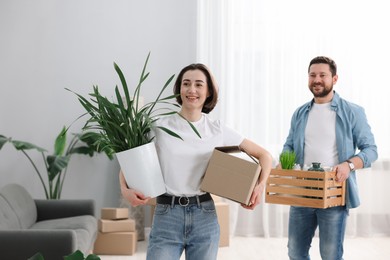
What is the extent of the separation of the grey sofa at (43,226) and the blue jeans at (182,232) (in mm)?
1488

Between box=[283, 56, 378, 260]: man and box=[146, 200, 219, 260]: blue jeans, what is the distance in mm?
1057

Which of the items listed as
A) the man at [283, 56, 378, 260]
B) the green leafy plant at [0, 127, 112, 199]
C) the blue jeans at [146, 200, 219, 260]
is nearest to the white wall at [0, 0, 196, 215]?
the green leafy plant at [0, 127, 112, 199]

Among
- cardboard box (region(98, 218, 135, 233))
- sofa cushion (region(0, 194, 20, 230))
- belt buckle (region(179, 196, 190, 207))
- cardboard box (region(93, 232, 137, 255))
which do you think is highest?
belt buckle (region(179, 196, 190, 207))

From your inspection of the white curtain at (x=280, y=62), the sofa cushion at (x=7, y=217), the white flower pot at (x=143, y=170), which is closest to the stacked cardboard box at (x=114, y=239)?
the sofa cushion at (x=7, y=217)

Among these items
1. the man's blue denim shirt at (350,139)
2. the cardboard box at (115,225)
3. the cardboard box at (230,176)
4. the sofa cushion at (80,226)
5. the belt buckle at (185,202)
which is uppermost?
the man's blue denim shirt at (350,139)

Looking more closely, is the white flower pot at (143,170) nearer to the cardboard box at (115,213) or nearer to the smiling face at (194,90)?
the smiling face at (194,90)

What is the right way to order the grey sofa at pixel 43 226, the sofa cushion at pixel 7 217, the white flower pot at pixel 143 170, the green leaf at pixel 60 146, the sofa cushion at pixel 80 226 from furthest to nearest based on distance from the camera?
the green leaf at pixel 60 146, the sofa cushion at pixel 80 226, the sofa cushion at pixel 7 217, the grey sofa at pixel 43 226, the white flower pot at pixel 143 170

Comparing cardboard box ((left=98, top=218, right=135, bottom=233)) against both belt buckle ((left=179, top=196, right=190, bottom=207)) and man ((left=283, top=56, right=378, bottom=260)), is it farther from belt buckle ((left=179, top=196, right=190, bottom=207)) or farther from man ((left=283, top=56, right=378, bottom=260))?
belt buckle ((left=179, top=196, right=190, bottom=207))

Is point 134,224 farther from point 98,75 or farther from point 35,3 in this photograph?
point 35,3

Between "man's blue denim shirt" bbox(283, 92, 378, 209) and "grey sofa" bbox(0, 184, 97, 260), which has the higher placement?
"man's blue denim shirt" bbox(283, 92, 378, 209)

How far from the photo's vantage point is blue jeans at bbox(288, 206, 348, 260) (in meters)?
3.14

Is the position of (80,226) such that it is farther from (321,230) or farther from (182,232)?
(182,232)

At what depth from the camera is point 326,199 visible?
3.02 m

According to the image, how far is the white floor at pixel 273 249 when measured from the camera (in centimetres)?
538
